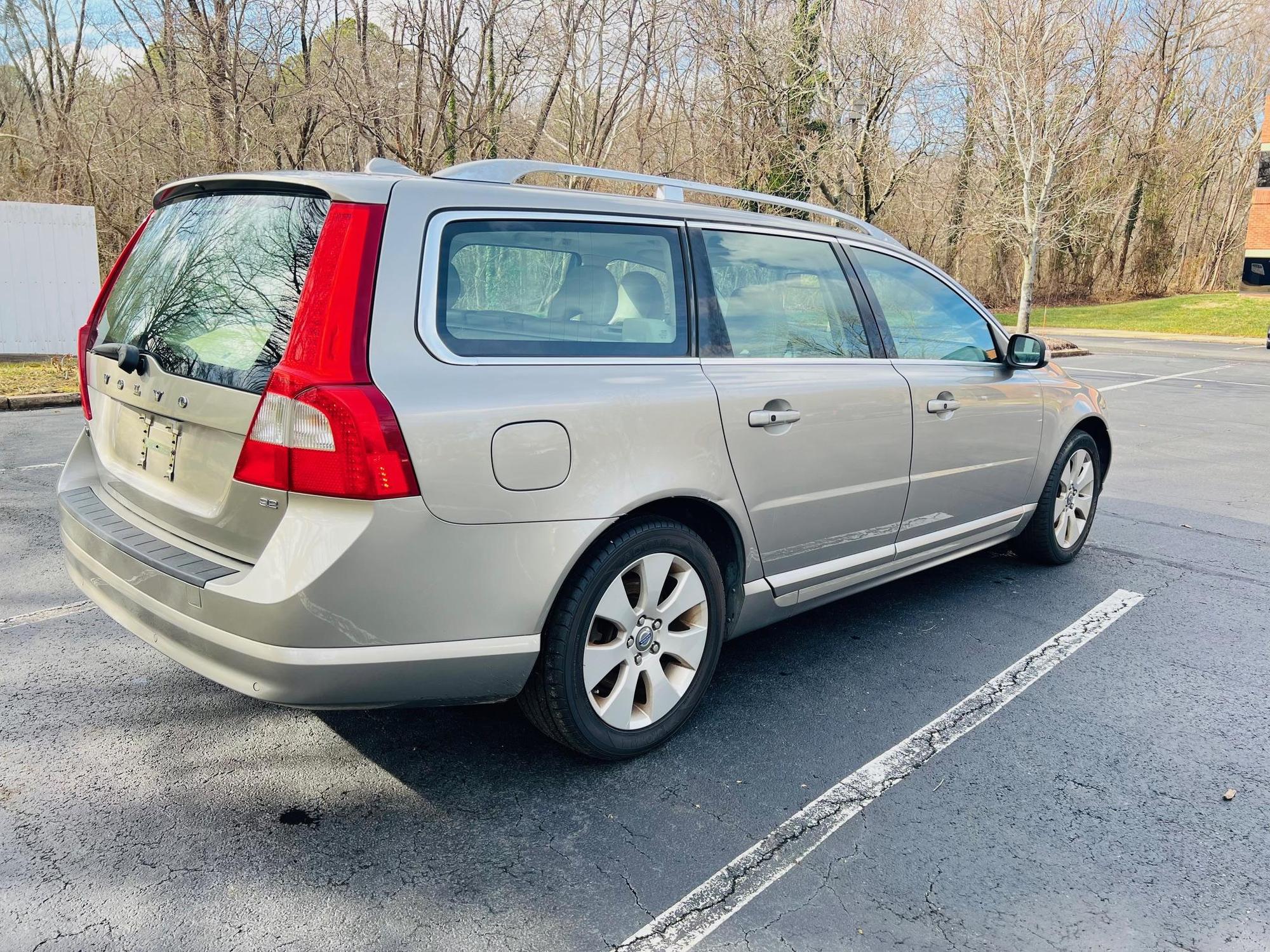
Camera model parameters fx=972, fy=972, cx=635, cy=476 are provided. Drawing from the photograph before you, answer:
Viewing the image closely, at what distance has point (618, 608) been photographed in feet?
9.66

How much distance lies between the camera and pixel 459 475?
99.3 inches

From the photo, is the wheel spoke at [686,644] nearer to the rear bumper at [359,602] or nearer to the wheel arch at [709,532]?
the wheel arch at [709,532]

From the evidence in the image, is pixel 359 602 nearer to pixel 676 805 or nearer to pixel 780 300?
pixel 676 805

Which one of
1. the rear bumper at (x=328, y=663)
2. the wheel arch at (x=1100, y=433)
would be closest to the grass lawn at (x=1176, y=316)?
the wheel arch at (x=1100, y=433)

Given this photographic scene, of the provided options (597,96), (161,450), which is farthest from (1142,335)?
(161,450)

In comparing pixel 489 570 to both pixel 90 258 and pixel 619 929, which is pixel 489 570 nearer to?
pixel 619 929

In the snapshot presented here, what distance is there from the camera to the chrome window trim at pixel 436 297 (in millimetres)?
2570

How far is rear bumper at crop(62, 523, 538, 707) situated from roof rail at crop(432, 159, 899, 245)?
135 cm

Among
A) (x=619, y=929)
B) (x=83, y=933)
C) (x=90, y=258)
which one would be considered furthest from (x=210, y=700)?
(x=90, y=258)

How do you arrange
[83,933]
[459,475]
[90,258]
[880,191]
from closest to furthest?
[83,933] < [459,475] < [90,258] < [880,191]

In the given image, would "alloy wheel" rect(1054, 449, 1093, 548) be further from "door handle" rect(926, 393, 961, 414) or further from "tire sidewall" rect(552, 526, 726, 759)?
"tire sidewall" rect(552, 526, 726, 759)

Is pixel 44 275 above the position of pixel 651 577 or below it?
above

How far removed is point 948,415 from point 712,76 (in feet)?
54.2

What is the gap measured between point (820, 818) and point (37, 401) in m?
10.0
